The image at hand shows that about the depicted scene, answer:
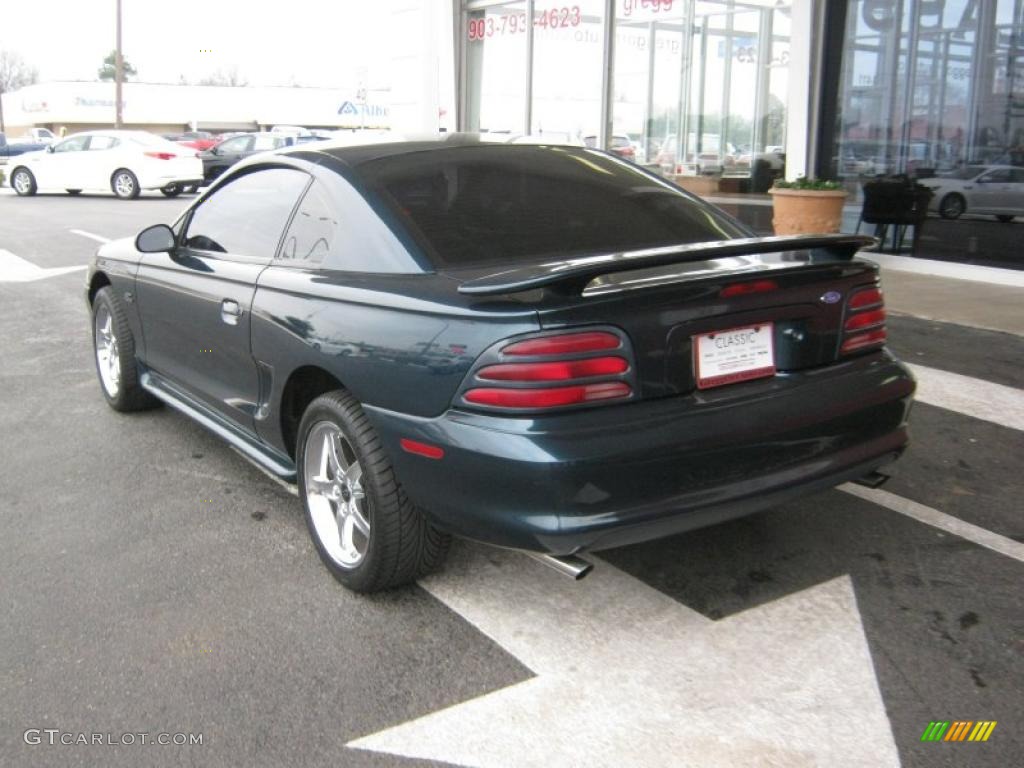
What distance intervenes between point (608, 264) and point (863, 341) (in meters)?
1.12

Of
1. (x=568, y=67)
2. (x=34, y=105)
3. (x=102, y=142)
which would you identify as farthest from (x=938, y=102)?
(x=34, y=105)

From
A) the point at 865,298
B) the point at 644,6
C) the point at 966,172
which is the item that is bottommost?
the point at 865,298

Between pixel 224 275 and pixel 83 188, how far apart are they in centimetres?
2166

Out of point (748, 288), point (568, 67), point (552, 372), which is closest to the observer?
point (552, 372)

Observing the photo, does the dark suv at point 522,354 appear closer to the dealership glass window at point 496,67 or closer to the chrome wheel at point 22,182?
the dealership glass window at point 496,67

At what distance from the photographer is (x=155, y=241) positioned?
453 centimetres

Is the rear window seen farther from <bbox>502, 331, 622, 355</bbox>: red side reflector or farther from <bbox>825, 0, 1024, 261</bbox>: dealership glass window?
<bbox>825, 0, 1024, 261</bbox>: dealership glass window

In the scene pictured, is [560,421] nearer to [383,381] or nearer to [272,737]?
[383,381]

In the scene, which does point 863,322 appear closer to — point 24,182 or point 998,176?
point 998,176

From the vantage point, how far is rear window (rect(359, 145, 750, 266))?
11.1 feet

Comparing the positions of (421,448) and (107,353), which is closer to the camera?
(421,448)

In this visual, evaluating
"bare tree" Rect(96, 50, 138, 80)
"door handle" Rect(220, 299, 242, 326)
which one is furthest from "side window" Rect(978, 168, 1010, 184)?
"bare tree" Rect(96, 50, 138, 80)

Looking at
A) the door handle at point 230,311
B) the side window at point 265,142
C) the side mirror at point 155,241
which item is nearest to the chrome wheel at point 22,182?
the side window at point 265,142

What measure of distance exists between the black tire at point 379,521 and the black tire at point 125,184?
20792 mm
